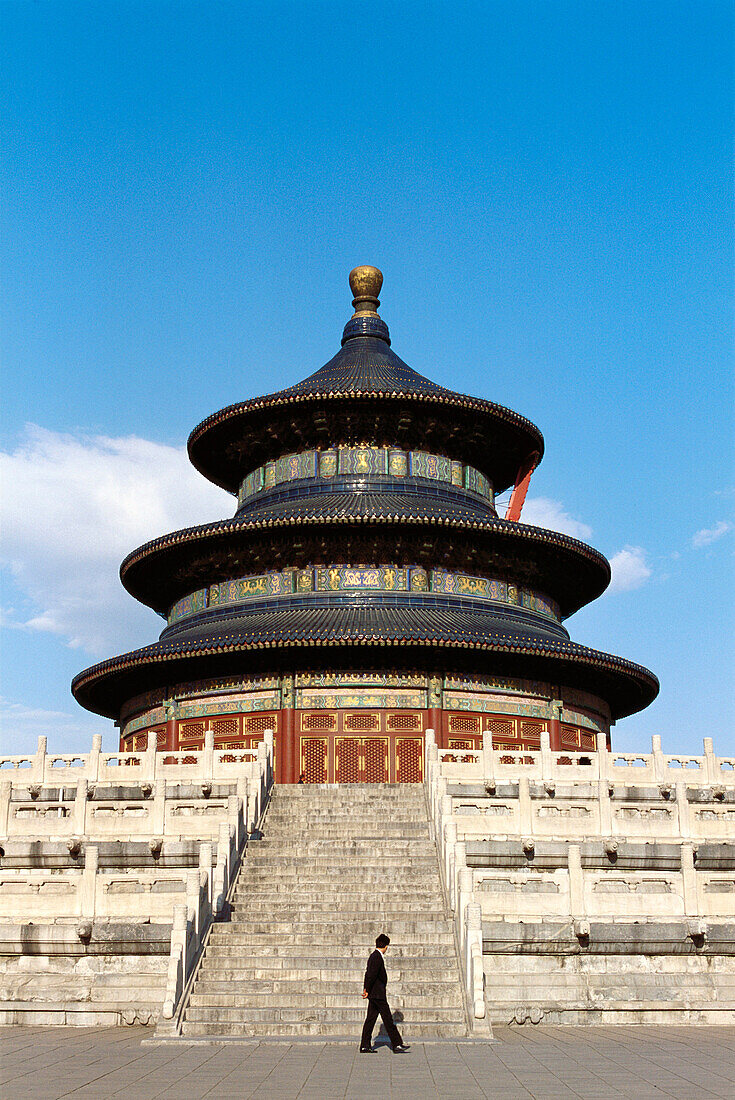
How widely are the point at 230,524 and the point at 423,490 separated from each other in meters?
6.81

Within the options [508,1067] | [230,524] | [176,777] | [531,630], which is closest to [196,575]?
[230,524]

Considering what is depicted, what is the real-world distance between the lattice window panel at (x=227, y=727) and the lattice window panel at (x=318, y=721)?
207 cm

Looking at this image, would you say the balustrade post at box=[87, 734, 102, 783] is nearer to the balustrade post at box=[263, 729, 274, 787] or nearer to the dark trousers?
the balustrade post at box=[263, 729, 274, 787]

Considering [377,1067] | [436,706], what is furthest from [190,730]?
[377,1067]

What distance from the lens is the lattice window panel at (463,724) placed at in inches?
1271

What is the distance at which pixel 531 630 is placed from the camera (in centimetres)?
3491

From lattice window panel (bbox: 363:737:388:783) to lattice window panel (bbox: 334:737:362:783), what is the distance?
22cm

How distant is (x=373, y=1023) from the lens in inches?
488

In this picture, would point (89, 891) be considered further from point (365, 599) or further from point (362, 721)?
point (365, 599)

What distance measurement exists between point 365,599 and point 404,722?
4.12 metres

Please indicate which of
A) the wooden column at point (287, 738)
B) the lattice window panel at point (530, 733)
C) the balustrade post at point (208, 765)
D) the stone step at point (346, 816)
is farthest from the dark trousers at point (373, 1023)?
the lattice window panel at point (530, 733)

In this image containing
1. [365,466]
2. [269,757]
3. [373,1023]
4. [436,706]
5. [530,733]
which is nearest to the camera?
[373,1023]

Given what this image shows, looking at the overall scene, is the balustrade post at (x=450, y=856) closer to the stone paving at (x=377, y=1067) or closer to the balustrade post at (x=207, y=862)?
the stone paving at (x=377, y=1067)

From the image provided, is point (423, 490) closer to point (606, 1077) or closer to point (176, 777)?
point (176, 777)
